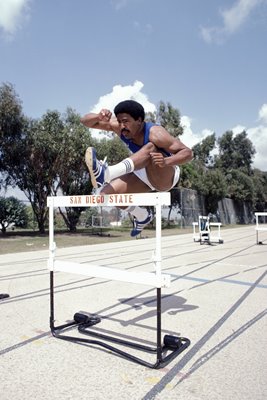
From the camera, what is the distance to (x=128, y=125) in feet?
12.0

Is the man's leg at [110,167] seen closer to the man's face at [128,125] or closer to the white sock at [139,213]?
the man's face at [128,125]

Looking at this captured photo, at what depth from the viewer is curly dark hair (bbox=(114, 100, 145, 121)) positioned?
361 centimetres

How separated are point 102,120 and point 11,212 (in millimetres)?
17455

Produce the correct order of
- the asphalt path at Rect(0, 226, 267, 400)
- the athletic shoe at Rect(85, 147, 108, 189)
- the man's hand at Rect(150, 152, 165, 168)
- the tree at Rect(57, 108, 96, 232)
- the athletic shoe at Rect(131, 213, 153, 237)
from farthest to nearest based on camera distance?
the tree at Rect(57, 108, 96, 232) → the athletic shoe at Rect(131, 213, 153, 237) → the man's hand at Rect(150, 152, 165, 168) → the athletic shoe at Rect(85, 147, 108, 189) → the asphalt path at Rect(0, 226, 267, 400)

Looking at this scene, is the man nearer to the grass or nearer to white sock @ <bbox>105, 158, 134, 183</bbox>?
white sock @ <bbox>105, 158, 134, 183</bbox>

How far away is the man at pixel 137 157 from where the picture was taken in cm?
332

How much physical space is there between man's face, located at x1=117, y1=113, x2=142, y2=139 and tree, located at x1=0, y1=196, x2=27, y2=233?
16.9m

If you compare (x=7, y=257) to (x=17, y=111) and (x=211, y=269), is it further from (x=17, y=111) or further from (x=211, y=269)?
(x=17, y=111)

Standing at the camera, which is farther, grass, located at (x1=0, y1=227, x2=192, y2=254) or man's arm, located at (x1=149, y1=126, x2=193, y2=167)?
grass, located at (x1=0, y1=227, x2=192, y2=254)

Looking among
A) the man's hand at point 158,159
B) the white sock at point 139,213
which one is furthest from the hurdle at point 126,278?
the white sock at point 139,213

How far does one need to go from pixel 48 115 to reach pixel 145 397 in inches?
737

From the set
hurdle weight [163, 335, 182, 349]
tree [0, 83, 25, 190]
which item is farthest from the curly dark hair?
tree [0, 83, 25, 190]

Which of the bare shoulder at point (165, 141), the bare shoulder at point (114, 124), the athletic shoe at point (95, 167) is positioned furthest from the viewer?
the bare shoulder at point (114, 124)

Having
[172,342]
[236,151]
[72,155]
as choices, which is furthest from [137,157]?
[236,151]
